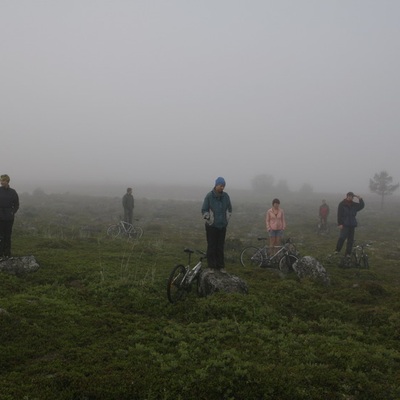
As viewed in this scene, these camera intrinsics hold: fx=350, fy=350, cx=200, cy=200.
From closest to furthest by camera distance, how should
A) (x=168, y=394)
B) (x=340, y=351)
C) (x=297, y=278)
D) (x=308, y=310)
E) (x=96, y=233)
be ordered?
1. (x=168, y=394)
2. (x=340, y=351)
3. (x=308, y=310)
4. (x=297, y=278)
5. (x=96, y=233)

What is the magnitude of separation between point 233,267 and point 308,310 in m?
5.41

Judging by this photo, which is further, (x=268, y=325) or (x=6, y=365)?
(x=268, y=325)

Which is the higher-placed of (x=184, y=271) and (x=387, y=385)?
(x=184, y=271)

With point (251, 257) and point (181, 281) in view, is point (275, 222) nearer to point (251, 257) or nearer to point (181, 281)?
point (251, 257)

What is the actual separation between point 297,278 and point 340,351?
674 cm

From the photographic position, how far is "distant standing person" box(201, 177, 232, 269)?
1208 centimetres

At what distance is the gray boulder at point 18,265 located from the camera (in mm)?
12063

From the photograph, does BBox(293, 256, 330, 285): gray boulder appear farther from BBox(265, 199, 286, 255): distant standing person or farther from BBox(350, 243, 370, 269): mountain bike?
BBox(350, 243, 370, 269): mountain bike

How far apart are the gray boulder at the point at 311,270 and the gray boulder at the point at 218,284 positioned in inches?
143

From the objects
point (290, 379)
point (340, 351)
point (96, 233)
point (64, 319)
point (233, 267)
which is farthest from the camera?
point (96, 233)

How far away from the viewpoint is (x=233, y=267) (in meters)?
15.6

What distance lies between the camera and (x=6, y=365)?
6586 mm

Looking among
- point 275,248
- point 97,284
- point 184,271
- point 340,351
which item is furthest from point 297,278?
point 97,284

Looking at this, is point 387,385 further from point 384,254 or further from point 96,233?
point 96,233
